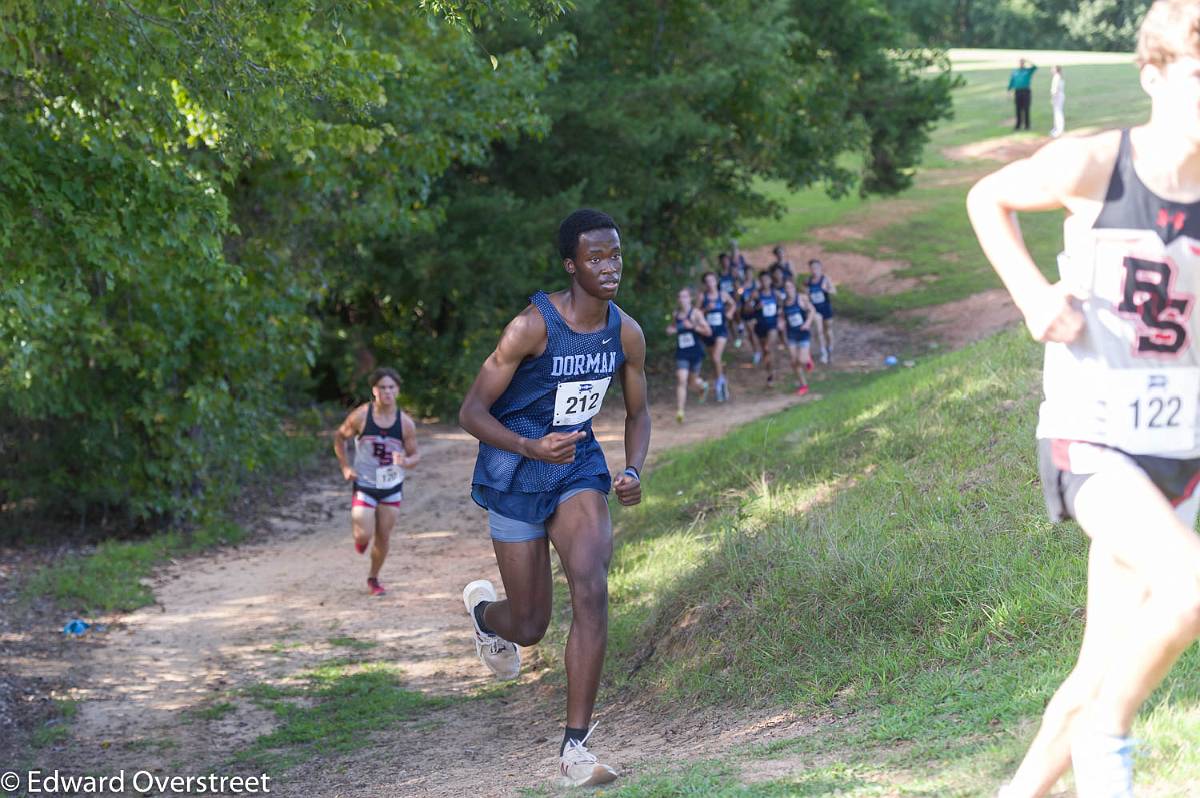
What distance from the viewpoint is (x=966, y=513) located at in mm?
7297

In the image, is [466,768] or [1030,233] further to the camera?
[1030,233]

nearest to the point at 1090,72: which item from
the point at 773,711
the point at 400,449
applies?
the point at 400,449

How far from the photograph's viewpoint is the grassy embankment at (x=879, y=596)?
15.6 ft

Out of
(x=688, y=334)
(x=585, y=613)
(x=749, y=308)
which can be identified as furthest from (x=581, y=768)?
(x=749, y=308)

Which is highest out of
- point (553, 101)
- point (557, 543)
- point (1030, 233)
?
point (553, 101)

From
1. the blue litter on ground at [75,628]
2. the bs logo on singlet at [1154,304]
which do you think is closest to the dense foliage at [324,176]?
the blue litter on ground at [75,628]

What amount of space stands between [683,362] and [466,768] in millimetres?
12209

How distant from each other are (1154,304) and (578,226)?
284 cm

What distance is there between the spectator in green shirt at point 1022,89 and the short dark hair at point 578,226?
120ft

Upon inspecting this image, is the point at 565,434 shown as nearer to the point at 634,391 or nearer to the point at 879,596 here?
the point at 634,391

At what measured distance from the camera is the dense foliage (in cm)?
822

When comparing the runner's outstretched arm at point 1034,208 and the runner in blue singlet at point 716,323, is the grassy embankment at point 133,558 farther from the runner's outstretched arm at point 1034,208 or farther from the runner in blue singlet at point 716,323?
the runner's outstretched arm at point 1034,208

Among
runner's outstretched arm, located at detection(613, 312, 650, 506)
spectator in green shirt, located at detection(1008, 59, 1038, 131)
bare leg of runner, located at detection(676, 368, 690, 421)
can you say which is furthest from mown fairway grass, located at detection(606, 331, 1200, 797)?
spectator in green shirt, located at detection(1008, 59, 1038, 131)

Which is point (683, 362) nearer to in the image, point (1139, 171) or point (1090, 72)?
point (1139, 171)
